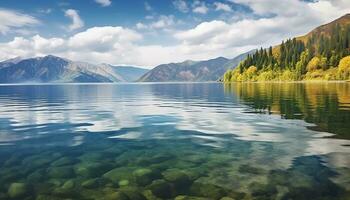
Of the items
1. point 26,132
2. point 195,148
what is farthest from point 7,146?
point 195,148

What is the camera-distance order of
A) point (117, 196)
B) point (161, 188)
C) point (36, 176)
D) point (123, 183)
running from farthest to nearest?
1. point (36, 176)
2. point (123, 183)
3. point (161, 188)
4. point (117, 196)

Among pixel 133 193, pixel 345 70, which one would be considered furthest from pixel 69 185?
pixel 345 70

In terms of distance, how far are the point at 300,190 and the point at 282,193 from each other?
2.74 ft

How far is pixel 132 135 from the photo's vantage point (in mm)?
26438

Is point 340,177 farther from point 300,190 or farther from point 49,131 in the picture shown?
point 49,131

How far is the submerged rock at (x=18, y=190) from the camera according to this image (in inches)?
506

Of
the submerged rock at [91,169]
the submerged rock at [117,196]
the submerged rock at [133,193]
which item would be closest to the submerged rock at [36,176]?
the submerged rock at [91,169]

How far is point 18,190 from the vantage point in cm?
1338

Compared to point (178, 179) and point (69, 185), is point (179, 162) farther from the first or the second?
point (69, 185)

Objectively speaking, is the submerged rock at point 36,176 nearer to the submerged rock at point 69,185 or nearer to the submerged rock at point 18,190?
the submerged rock at point 18,190

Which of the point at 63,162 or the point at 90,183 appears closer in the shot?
the point at 90,183

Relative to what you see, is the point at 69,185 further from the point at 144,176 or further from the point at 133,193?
the point at 144,176

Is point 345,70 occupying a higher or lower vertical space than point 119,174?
higher

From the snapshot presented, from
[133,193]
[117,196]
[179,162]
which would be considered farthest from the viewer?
[179,162]
